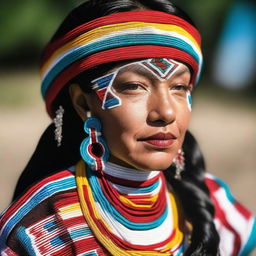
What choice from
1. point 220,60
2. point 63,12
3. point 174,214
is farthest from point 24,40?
point 174,214

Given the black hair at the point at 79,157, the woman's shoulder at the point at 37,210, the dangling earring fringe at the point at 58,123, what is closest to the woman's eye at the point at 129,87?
the black hair at the point at 79,157

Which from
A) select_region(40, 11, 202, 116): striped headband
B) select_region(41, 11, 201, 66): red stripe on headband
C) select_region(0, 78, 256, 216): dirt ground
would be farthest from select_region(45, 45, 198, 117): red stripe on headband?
select_region(0, 78, 256, 216): dirt ground

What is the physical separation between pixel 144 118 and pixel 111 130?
0.16 meters

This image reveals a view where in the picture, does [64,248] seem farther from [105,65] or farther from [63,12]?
[63,12]

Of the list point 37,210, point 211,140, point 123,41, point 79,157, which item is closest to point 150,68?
point 123,41

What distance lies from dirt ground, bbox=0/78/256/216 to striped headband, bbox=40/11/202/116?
2.46 m

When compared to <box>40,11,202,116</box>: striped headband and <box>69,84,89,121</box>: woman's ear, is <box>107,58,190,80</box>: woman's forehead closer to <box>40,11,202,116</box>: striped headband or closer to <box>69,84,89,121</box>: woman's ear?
<box>40,11,202,116</box>: striped headband

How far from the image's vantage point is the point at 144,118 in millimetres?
2473

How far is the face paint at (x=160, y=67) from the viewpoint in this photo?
2.48m

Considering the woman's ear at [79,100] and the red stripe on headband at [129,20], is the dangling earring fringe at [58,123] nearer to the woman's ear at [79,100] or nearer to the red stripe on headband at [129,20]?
the woman's ear at [79,100]

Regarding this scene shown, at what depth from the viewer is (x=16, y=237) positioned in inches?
100

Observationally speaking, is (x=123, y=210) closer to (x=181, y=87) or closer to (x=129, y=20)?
(x=181, y=87)

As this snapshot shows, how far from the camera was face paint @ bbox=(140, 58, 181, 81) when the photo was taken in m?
2.48

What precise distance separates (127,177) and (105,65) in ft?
1.63
